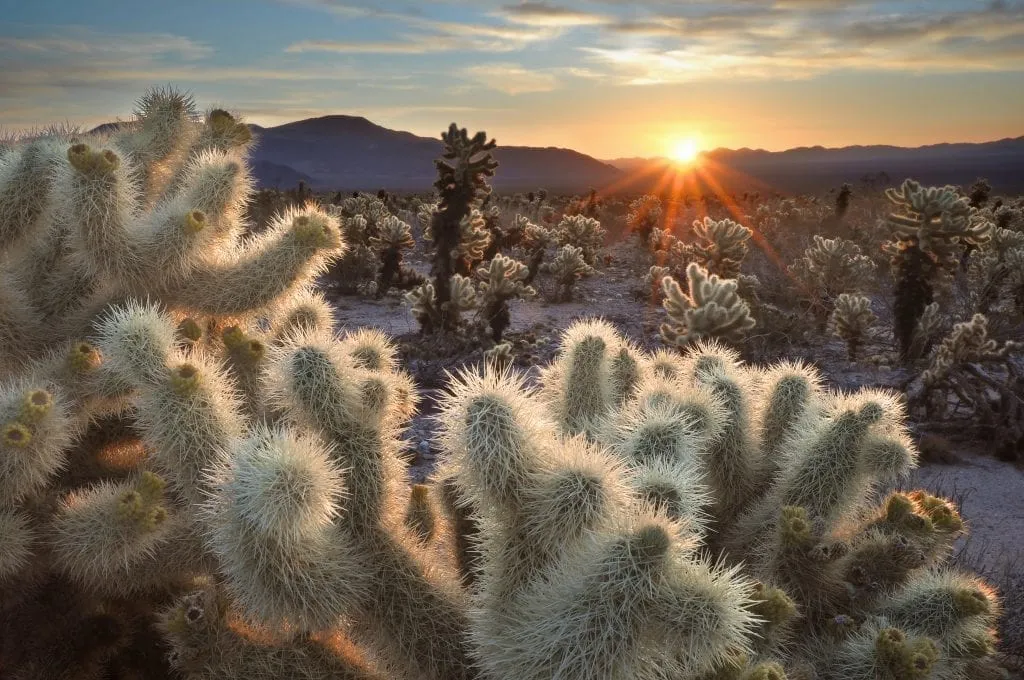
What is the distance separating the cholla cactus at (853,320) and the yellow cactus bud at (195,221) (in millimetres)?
8280

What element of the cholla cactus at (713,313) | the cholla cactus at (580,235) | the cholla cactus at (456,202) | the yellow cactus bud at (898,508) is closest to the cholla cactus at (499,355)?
the cholla cactus at (456,202)

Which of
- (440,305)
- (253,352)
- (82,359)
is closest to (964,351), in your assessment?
(440,305)

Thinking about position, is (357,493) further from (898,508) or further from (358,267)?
(358,267)

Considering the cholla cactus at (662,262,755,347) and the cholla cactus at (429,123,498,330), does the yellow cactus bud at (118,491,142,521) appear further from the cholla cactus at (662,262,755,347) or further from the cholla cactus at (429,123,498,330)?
the cholla cactus at (429,123,498,330)

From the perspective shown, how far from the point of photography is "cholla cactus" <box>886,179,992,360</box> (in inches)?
353

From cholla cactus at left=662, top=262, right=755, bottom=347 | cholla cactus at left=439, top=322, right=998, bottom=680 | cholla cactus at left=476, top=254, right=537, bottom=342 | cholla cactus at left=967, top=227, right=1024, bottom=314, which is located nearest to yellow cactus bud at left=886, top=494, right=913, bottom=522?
cholla cactus at left=439, top=322, right=998, bottom=680

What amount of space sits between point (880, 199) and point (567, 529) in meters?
33.0

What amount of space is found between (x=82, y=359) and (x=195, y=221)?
760mm

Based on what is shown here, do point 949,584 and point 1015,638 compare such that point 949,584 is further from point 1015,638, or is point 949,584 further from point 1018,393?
point 1018,393

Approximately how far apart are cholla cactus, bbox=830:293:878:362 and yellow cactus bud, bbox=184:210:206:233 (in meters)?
8.28

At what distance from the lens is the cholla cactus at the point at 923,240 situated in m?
8.97

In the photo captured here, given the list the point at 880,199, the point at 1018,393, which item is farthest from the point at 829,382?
the point at 880,199

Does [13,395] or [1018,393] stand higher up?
[13,395]

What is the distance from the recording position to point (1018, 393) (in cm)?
714
